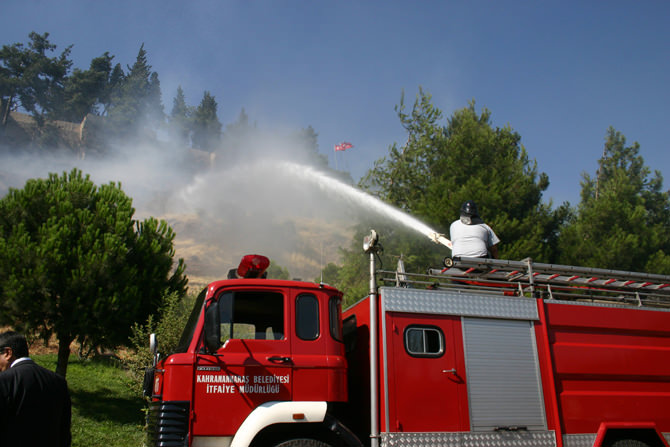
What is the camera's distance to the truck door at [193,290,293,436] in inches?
189

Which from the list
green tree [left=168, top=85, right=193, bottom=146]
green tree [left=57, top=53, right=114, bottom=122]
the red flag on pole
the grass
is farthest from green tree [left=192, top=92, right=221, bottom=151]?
the grass

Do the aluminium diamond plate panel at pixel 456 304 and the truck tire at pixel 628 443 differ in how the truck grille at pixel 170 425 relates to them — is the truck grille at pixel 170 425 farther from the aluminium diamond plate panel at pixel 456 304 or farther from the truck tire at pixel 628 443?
the truck tire at pixel 628 443

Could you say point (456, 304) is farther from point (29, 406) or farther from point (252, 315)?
point (29, 406)

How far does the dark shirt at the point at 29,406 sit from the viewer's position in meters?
3.49

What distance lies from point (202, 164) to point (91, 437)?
3710 inches

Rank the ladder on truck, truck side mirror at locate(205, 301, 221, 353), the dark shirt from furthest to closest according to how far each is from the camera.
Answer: the ladder on truck, truck side mirror at locate(205, 301, 221, 353), the dark shirt

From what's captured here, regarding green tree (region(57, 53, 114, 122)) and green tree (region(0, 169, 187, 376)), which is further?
green tree (region(57, 53, 114, 122))

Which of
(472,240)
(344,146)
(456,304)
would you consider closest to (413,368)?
(456,304)

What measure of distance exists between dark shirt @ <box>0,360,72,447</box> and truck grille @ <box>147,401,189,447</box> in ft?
3.06

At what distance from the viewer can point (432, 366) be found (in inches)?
213

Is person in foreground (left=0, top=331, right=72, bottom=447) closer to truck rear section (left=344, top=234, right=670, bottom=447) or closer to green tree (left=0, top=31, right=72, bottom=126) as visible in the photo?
truck rear section (left=344, top=234, right=670, bottom=447)

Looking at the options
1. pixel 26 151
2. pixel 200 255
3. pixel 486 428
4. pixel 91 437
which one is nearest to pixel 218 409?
pixel 486 428

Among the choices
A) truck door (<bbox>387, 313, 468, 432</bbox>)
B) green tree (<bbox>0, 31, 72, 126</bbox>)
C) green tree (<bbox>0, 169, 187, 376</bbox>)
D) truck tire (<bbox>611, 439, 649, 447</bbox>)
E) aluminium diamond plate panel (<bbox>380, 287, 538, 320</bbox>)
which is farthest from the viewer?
green tree (<bbox>0, 31, 72, 126</bbox>)

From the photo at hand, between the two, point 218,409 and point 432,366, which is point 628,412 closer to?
point 432,366
